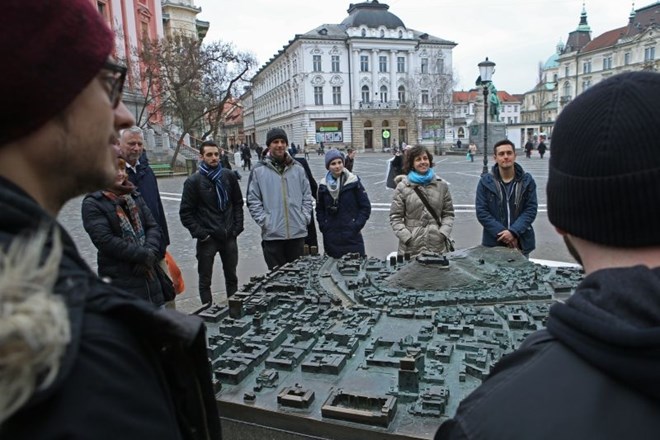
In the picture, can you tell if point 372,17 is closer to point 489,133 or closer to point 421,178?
point 489,133

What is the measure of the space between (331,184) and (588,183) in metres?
4.62

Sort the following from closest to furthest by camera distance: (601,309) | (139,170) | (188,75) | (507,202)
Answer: (601,309) < (139,170) < (507,202) < (188,75)

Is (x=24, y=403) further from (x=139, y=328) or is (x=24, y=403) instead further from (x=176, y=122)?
(x=176, y=122)

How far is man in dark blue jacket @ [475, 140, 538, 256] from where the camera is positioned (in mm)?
4887

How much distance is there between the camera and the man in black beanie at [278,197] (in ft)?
18.4

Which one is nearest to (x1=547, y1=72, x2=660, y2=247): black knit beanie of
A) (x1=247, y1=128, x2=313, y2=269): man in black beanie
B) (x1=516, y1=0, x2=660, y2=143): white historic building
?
(x1=247, y1=128, x2=313, y2=269): man in black beanie

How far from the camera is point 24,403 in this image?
722 mm

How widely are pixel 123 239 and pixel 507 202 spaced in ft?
11.4

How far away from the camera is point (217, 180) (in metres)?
5.56

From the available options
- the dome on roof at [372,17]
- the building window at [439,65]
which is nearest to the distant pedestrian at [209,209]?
the building window at [439,65]

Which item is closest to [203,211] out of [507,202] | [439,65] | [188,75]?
[507,202]

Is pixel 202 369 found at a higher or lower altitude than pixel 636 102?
lower

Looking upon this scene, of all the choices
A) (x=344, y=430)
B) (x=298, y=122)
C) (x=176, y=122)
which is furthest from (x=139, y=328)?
(x=298, y=122)

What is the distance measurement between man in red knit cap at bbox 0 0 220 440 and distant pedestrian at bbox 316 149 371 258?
455cm
